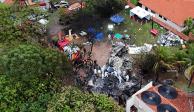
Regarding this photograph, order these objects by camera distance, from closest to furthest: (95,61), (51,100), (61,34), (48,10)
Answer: (51,100) < (95,61) < (61,34) < (48,10)

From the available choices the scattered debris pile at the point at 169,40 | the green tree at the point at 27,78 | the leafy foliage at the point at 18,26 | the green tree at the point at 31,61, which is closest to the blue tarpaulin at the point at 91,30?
the leafy foliage at the point at 18,26

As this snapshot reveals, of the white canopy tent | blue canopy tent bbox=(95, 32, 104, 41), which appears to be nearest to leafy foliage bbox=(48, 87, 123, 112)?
blue canopy tent bbox=(95, 32, 104, 41)

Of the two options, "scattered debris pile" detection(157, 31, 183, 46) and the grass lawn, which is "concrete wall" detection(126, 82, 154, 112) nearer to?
"scattered debris pile" detection(157, 31, 183, 46)

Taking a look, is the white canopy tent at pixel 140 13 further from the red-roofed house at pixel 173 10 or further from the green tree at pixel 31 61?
the green tree at pixel 31 61

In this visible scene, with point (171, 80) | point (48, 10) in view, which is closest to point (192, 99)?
point (171, 80)

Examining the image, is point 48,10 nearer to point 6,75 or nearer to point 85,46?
point 85,46

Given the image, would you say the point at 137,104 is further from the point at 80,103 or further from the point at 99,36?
the point at 99,36
